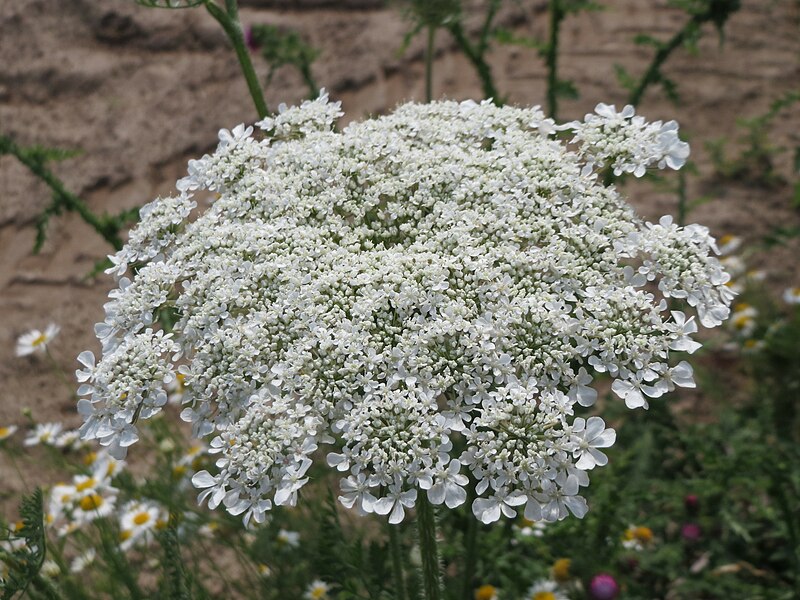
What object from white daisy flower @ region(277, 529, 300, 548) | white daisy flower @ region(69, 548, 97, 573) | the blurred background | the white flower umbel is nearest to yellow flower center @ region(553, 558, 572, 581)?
white daisy flower @ region(277, 529, 300, 548)

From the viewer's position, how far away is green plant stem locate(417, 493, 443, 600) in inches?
86.8

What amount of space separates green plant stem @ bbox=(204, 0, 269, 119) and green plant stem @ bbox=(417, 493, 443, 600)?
60.6 inches

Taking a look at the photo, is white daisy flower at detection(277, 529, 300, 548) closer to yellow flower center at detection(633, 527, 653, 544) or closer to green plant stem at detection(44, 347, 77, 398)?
green plant stem at detection(44, 347, 77, 398)

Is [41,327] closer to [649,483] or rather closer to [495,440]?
[649,483]

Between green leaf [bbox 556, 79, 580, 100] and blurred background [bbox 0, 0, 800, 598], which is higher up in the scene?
green leaf [bbox 556, 79, 580, 100]

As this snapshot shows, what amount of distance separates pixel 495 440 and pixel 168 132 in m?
5.15

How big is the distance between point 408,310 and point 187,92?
511 cm

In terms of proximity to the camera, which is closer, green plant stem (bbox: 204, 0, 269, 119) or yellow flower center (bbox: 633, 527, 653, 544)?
green plant stem (bbox: 204, 0, 269, 119)

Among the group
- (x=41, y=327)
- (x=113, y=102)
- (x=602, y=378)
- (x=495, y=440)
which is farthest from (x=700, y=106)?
(x=495, y=440)

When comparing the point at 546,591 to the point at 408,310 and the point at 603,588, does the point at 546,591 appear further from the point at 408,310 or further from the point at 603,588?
the point at 408,310

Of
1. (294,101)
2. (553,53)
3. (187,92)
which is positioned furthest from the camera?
(187,92)

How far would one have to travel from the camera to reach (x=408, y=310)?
6.85 feet

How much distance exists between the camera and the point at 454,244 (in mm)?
2240

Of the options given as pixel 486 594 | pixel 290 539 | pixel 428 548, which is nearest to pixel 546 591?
pixel 486 594
